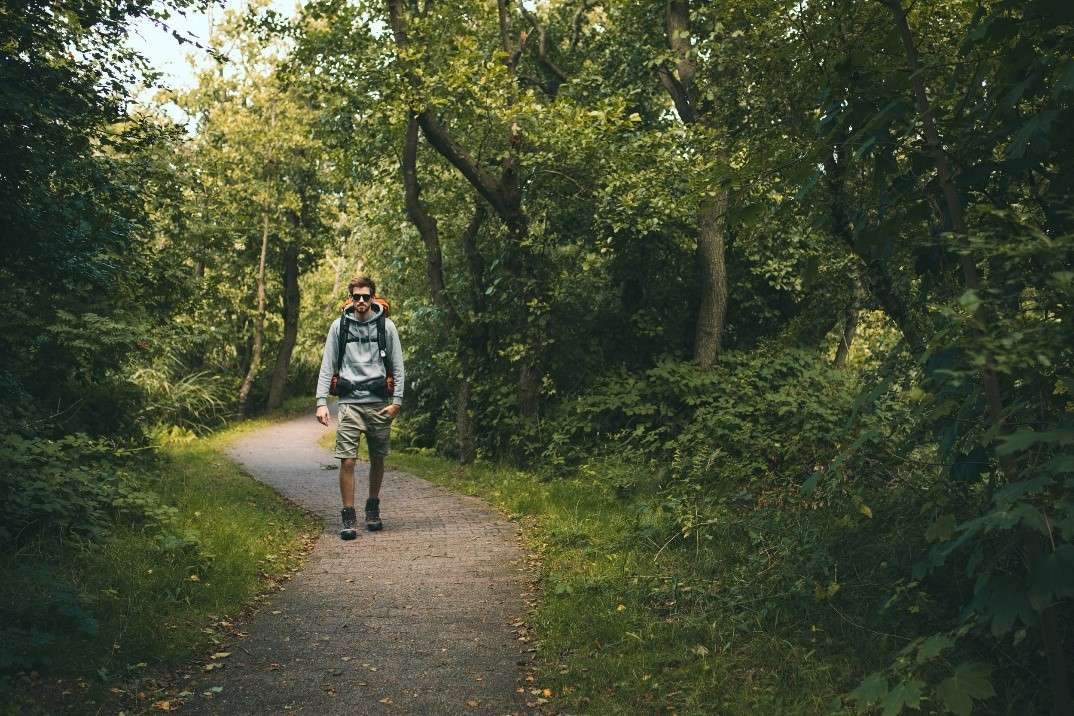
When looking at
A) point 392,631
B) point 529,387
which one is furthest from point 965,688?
point 529,387

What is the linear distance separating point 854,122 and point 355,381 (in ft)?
17.6

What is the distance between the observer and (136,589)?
5566 millimetres

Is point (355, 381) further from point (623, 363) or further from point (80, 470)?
point (623, 363)

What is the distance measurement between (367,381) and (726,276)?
22.6 ft

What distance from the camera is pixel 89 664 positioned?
14.4 feet

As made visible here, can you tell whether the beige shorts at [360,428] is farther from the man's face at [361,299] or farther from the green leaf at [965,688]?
the green leaf at [965,688]

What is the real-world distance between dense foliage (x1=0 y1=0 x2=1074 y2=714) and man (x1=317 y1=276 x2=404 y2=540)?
1.91m

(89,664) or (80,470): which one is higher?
(80,470)

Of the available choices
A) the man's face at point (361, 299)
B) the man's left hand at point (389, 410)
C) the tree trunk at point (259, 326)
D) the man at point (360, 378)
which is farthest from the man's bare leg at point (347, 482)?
the tree trunk at point (259, 326)

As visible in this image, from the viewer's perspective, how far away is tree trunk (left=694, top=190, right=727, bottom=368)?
496 inches

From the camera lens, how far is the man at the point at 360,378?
7.92 metres

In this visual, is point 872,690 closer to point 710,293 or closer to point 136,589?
point 136,589

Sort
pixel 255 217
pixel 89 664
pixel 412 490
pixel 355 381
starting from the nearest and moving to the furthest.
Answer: pixel 89 664 < pixel 355 381 < pixel 412 490 < pixel 255 217

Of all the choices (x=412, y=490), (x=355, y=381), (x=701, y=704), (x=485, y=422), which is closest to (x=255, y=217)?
(x=485, y=422)
